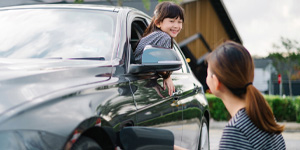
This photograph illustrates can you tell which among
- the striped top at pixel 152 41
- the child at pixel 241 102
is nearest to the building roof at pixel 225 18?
the striped top at pixel 152 41

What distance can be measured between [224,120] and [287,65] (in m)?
35.3

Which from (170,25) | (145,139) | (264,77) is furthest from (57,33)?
(264,77)

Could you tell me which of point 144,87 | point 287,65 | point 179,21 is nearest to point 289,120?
point 179,21

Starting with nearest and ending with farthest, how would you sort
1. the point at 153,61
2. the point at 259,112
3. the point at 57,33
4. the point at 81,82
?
the point at 259,112
the point at 81,82
the point at 153,61
the point at 57,33

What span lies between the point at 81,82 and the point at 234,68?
34.2 inches

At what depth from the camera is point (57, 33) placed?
157 inches

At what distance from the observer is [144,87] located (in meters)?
3.83

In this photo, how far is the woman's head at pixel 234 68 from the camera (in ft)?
8.77

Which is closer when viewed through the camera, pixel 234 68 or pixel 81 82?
pixel 234 68

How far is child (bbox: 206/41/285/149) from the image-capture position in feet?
8.59

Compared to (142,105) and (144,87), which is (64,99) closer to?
(142,105)

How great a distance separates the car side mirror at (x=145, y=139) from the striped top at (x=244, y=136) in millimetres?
538

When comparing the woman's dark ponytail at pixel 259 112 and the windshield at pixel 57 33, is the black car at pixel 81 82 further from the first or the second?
the woman's dark ponytail at pixel 259 112

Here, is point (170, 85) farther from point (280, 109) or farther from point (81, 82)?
point (280, 109)
